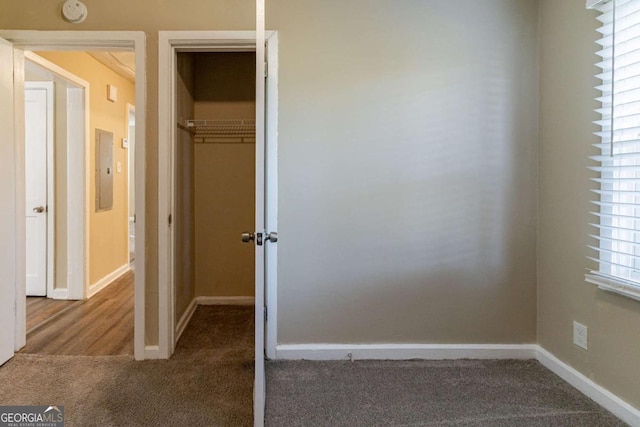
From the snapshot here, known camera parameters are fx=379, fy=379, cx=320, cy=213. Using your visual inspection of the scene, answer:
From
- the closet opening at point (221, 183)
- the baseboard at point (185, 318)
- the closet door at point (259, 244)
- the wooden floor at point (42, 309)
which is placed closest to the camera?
the closet door at point (259, 244)

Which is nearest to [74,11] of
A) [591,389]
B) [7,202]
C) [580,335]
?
[7,202]

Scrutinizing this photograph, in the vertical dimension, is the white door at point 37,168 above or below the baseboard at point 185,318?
above

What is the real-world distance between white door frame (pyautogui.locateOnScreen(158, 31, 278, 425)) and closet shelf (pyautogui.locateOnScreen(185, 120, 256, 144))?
1.09m

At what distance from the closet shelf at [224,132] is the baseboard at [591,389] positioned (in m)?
2.88

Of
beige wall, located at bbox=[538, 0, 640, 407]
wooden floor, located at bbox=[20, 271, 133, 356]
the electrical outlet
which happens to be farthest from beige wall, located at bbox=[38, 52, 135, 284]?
the electrical outlet

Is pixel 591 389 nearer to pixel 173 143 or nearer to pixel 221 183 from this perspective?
pixel 173 143

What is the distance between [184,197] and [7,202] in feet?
3.65

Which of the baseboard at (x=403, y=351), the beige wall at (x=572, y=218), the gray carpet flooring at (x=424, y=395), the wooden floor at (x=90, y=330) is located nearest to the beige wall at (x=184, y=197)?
the wooden floor at (x=90, y=330)

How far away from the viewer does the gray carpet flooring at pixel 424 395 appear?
178 cm

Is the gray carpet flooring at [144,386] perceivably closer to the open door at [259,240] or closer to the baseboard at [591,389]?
the open door at [259,240]

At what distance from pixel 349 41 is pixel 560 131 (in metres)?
1.35

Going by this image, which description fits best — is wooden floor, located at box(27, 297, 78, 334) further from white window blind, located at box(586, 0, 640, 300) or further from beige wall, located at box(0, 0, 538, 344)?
white window blind, located at box(586, 0, 640, 300)

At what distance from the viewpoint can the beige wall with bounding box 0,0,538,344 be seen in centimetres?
233

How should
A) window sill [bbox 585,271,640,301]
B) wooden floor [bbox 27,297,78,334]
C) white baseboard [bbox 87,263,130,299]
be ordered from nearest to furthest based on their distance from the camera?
window sill [bbox 585,271,640,301] → wooden floor [bbox 27,297,78,334] → white baseboard [bbox 87,263,130,299]
